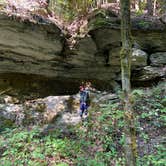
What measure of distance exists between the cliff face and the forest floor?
11.2 ft

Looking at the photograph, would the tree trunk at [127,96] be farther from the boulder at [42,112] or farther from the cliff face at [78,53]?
the cliff face at [78,53]

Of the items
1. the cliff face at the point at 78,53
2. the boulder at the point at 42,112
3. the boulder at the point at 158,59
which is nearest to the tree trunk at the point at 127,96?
the boulder at the point at 42,112

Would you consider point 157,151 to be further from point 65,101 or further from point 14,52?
point 14,52

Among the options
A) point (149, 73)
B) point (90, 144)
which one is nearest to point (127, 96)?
point (90, 144)

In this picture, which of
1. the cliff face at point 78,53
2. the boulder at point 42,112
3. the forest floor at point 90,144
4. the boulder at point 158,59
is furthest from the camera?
the boulder at point 158,59

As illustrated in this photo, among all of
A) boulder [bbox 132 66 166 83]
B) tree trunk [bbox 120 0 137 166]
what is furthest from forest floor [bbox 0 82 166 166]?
boulder [bbox 132 66 166 83]

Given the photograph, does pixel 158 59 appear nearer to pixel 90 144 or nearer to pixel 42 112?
pixel 42 112

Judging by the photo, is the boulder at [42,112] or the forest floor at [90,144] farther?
the boulder at [42,112]

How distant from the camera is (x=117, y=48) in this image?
12141 mm

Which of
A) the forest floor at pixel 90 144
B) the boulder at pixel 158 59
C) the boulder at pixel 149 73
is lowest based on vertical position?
the forest floor at pixel 90 144

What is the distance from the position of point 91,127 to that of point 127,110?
3.50 m

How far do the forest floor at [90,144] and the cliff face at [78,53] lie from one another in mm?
3411

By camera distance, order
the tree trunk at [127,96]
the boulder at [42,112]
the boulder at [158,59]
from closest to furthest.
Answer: the tree trunk at [127,96], the boulder at [42,112], the boulder at [158,59]

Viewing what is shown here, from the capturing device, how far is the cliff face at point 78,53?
1101 cm
